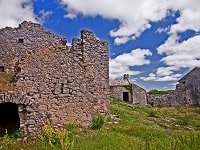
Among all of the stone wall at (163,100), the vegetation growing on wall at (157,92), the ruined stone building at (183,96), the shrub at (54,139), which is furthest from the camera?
the vegetation growing on wall at (157,92)

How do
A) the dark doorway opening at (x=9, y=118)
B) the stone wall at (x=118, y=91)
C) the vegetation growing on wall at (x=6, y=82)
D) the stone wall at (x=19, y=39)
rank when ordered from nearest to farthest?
1. the vegetation growing on wall at (x=6, y=82)
2. the dark doorway opening at (x=9, y=118)
3. the stone wall at (x=19, y=39)
4. the stone wall at (x=118, y=91)

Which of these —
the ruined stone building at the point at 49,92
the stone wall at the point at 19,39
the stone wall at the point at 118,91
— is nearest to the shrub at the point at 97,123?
the ruined stone building at the point at 49,92

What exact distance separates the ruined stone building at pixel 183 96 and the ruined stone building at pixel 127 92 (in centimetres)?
304

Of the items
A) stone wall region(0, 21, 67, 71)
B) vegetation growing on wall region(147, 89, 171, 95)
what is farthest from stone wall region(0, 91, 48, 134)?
vegetation growing on wall region(147, 89, 171, 95)

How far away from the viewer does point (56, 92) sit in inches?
586

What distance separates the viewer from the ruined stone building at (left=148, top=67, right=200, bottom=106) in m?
46.9

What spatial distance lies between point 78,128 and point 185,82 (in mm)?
37760

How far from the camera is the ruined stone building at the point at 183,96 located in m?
46.9

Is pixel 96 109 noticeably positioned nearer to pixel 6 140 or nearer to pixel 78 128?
pixel 78 128

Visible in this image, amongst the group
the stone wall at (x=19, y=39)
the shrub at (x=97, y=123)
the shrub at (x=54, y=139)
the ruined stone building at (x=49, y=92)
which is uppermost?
the stone wall at (x=19, y=39)

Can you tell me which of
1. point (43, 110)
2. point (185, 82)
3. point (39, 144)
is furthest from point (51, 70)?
point (185, 82)

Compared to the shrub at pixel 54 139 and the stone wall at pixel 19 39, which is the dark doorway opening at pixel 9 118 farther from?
the stone wall at pixel 19 39

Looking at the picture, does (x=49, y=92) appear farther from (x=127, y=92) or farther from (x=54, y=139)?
(x=127, y=92)

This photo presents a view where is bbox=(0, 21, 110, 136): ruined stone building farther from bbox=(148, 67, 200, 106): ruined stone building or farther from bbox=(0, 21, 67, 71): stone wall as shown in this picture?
bbox=(148, 67, 200, 106): ruined stone building
